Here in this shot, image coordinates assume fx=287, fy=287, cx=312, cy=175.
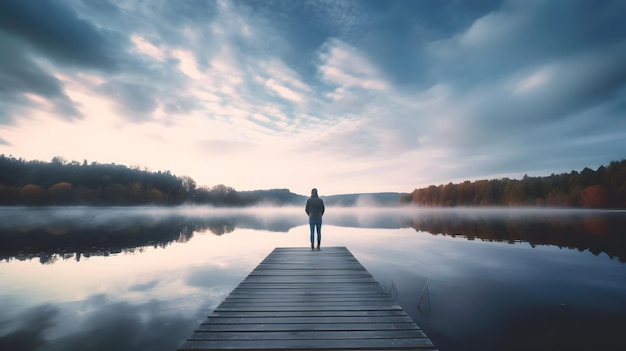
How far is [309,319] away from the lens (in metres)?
5.91

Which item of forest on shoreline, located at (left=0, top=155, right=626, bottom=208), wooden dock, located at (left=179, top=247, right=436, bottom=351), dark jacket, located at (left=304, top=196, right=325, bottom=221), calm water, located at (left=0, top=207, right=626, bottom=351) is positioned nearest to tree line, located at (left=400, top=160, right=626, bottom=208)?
forest on shoreline, located at (left=0, top=155, right=626, bottom=208)

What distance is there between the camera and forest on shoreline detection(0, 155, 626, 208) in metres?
102

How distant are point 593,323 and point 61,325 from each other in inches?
670

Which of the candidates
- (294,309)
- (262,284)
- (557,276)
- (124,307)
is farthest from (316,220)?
(557,276)

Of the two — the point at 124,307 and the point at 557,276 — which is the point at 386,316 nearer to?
the point at 124,307

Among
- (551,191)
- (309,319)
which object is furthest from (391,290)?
(551,191)

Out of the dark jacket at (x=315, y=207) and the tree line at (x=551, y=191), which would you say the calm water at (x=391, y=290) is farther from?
the tree line at (x=551, y=191)

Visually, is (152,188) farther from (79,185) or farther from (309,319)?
(309,319)

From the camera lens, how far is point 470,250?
2328 centimetres

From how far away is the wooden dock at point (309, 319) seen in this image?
492 centimetres

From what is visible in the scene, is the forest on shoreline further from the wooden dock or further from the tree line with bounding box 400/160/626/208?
the wooden dock

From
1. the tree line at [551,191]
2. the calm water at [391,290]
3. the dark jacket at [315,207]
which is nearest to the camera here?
the calm water at [391,290]

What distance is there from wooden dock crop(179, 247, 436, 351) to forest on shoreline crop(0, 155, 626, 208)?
12924 cm

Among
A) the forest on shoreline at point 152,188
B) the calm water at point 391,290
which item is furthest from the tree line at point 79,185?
the calm water at point 391,290
